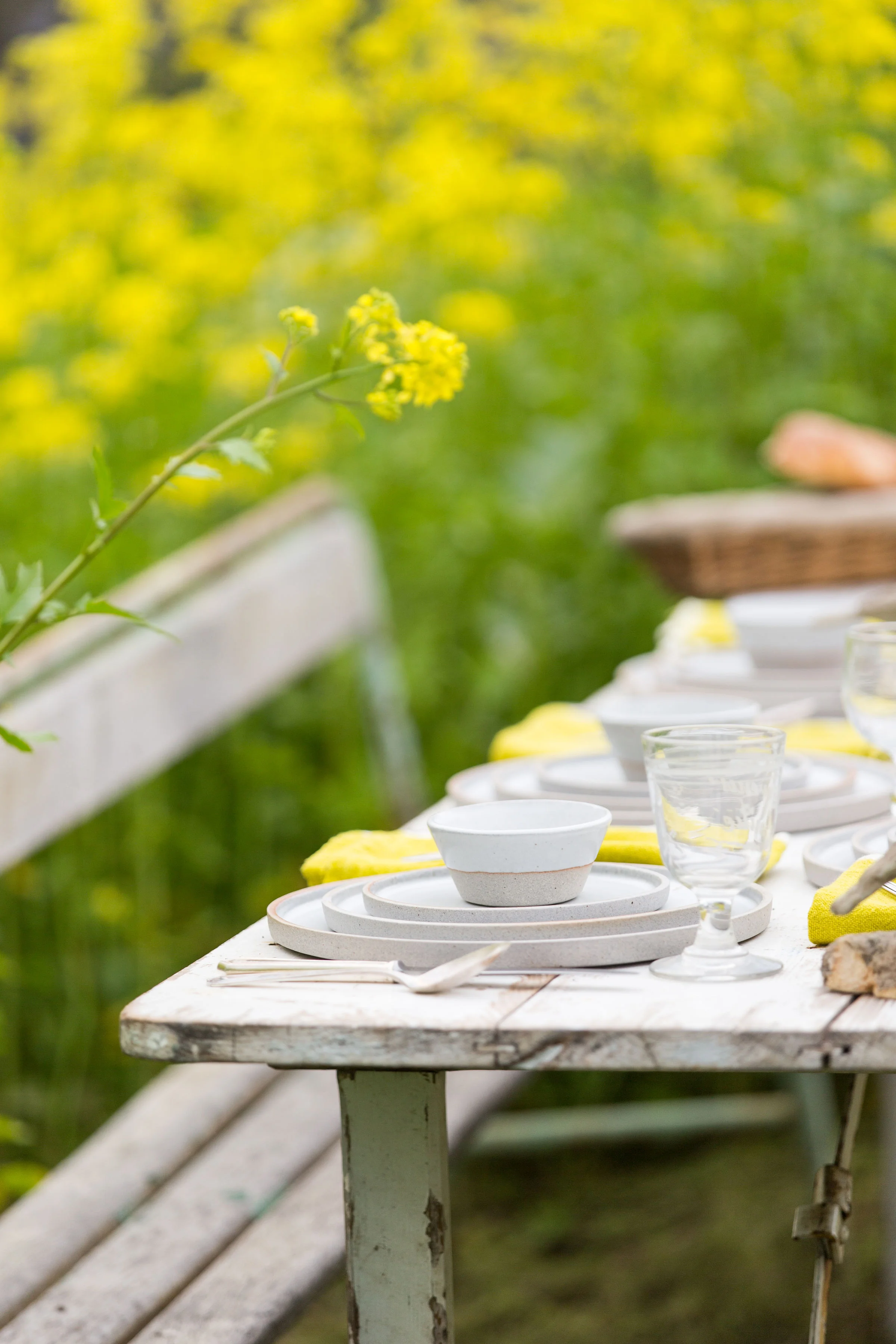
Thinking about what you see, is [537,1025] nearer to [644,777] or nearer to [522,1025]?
[522,1025]

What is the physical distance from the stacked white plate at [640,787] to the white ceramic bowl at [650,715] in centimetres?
2

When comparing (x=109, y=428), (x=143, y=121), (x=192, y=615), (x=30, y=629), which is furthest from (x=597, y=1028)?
(x=143, y=121)

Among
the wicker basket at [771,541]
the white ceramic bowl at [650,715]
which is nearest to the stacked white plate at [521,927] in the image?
the white ceramic bowl at [650,715]

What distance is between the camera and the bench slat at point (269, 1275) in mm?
1117

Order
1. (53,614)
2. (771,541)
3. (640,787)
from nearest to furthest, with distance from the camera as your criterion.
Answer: (53,614)
(640,787)
(771,541)

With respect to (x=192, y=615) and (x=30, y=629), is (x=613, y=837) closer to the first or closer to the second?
(x=30, y=629)

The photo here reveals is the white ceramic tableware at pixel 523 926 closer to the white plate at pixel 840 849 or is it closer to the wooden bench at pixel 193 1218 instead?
the white plate at pixel 840 849

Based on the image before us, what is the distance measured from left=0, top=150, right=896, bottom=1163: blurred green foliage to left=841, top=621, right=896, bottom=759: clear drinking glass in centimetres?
149

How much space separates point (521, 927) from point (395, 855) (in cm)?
23

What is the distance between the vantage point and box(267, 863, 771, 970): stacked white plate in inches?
31.3

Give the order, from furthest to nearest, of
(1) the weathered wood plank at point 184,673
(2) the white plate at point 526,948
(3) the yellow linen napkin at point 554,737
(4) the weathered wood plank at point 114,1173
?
(1) the weathered wood plank at point 184,673 < (3) the yellow linen napkin at point 554,737 < (4) the weathered wood plank at point 114,1173 < (2) the white plate at point 526,948

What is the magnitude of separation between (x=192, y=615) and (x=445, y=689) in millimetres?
827

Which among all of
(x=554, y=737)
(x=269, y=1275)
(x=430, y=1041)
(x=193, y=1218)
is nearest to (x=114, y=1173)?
(x=193, y=1218)

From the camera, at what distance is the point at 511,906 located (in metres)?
0.84
